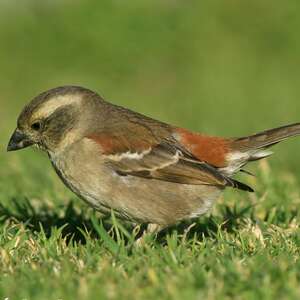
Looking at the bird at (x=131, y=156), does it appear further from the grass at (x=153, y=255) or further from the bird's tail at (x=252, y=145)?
the grass at (x=153, y=255)

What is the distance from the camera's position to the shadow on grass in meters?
6.99

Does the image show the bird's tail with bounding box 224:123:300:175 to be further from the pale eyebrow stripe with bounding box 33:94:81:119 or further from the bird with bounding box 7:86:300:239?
the pale eyebrow stripe with bounding box 33:94:81:119

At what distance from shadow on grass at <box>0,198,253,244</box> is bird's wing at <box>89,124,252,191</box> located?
426 millimetres

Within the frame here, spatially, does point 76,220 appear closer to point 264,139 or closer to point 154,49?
point 264,139

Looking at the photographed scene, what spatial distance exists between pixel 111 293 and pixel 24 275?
0.73m

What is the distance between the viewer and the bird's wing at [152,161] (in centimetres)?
661

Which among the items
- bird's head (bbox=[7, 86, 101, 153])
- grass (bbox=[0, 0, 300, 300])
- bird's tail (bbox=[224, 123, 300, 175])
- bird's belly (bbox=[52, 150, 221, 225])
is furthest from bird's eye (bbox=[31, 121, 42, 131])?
bird's tail (bbox=[224, 123, 300, 175])

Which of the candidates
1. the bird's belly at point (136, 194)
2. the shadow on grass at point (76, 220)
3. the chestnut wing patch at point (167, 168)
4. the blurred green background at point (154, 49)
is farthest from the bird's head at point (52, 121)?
the blurred green background at point (154, 49)

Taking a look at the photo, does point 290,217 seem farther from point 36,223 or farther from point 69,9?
point 69,9

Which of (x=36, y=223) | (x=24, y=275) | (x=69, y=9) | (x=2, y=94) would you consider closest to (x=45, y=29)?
(x=69, y=9)

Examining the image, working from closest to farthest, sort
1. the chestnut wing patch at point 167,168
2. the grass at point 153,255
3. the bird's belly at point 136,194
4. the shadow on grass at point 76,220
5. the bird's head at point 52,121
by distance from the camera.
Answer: the grass at point 153,255 < the bird's belly at point 136,194 < the chestnut wing patch at point 167,168 < the bird's head at point 52,121 < the shadow on grass at point 76,220

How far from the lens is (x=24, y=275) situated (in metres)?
5.22

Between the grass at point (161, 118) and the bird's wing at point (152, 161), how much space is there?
42 centimetres

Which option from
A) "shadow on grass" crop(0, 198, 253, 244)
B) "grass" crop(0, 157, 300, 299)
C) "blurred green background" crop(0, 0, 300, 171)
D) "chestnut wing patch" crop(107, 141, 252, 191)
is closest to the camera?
"grass" crop(0, 157, 300, 299)
